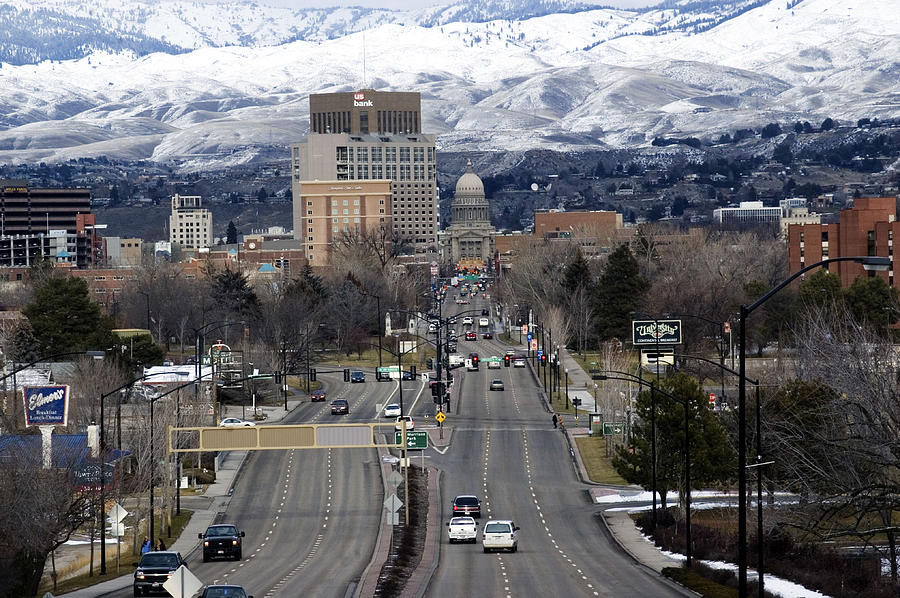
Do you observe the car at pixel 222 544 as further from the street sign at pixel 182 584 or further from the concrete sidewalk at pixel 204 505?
the street sign at pixel 182 584

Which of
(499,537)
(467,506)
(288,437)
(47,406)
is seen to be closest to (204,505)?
(47,406)

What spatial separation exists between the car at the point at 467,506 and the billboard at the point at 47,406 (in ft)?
53.9

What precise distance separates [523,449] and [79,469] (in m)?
35.5

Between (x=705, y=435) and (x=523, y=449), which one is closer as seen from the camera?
(x=705, y=435)

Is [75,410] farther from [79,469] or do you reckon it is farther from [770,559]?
[770,559]

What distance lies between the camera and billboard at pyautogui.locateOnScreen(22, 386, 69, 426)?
2881 inches

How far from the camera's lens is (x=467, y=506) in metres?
73.6

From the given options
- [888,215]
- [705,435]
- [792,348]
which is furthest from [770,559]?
[888,215]

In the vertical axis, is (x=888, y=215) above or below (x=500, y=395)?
above

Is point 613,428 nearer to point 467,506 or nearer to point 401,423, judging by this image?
point 467,506

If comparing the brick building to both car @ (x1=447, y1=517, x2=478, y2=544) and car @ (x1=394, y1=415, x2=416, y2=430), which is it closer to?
car @ (x1=394, y1=415, x2=416, y2=430)

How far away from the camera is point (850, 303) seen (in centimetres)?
13675

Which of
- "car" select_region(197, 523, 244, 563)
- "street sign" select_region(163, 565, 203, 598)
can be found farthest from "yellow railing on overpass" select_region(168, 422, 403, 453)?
"street sign" select_region(163, 565, 203, 598)

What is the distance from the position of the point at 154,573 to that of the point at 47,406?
24.1m
